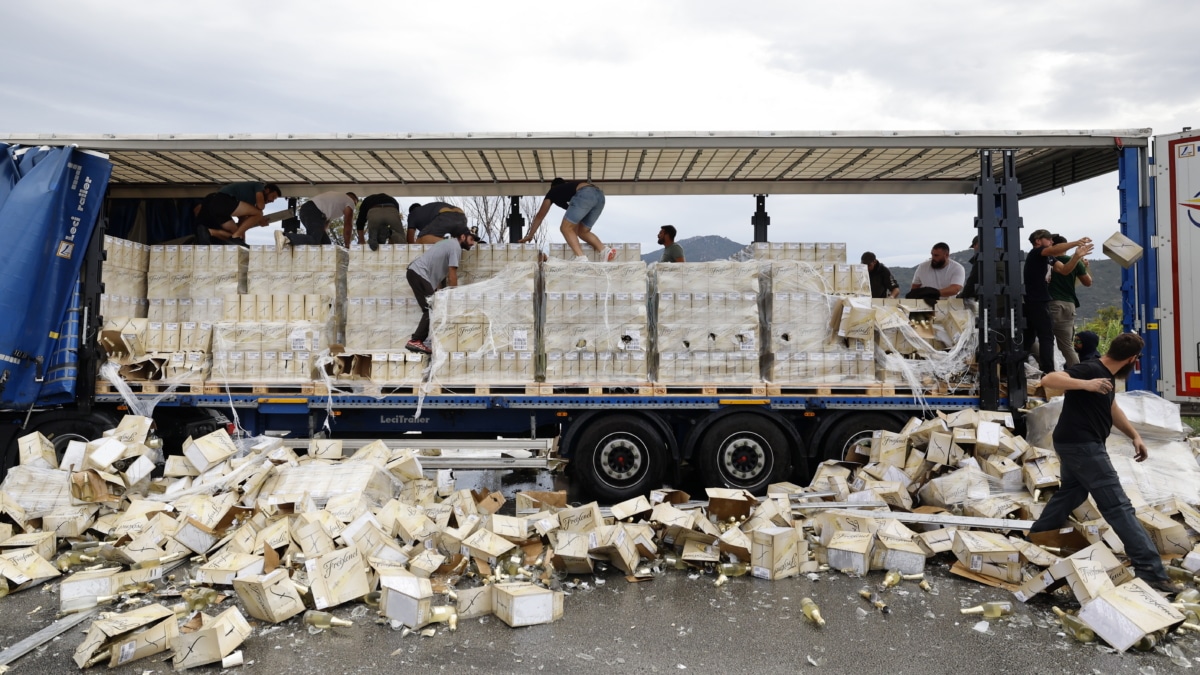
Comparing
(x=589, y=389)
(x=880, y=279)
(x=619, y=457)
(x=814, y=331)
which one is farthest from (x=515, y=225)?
(x=880, y=279)

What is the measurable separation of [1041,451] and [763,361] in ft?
8.80

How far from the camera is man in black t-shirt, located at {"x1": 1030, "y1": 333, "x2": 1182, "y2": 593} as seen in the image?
204 inches

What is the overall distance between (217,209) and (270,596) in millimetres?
5995

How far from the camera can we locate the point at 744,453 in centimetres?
778

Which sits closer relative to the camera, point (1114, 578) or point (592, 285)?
point (1114, 578)

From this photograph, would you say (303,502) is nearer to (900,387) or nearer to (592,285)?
(592,285)

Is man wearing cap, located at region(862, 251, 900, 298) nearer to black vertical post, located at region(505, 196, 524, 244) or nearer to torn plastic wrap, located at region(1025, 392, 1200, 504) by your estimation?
torn plastic wrap, located at region(1025, 392, 1200, 504)

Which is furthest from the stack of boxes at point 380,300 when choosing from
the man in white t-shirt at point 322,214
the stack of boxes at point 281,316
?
the man in white t-shirt at point 322,214

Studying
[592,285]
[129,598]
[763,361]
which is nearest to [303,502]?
[129,598]

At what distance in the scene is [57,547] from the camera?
21.2 feet

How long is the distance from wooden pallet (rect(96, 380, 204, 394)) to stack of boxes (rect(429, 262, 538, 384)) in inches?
96.7

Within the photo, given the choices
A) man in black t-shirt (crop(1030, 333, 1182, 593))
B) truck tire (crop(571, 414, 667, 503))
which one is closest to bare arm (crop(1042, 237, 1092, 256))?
man in black t-shirt (crop(1030, 333, 1182, 593))

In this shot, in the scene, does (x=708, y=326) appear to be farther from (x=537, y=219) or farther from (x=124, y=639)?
(x=124, y=639)

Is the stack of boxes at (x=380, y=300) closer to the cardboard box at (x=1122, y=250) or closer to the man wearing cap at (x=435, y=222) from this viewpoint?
the man wearing cap at (x=435, y=222)
